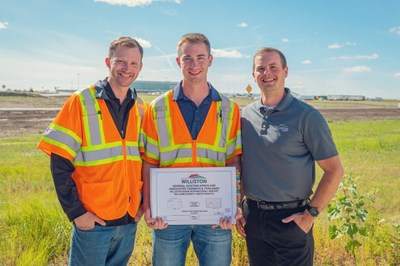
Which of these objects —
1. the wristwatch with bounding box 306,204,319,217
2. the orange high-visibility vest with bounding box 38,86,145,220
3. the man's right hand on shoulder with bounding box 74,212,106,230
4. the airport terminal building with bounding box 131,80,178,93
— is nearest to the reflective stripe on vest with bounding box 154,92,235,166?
the orange high-visibility vest with bounding box 38,86,145,220

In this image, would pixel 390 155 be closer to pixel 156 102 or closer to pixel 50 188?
pixel 50 188

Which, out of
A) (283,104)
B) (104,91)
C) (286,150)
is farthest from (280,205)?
(104,91)

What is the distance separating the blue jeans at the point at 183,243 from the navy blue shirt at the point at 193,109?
878mm

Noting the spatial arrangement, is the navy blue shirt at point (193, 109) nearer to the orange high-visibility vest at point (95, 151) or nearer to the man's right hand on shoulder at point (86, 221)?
the orange high-visibility vest at point (95, 151)

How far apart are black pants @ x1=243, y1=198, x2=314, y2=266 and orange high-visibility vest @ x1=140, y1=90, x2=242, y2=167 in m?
0.64

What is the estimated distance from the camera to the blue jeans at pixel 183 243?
11.4ft

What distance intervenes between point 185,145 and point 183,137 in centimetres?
8

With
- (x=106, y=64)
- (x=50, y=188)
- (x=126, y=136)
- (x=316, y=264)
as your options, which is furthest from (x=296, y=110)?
(x=50, y=188)

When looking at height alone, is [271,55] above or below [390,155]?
above

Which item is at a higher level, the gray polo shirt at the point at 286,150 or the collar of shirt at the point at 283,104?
the collar of shirt at the point at 283,104

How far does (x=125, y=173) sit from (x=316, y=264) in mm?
2941

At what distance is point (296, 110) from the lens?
3.45 metres

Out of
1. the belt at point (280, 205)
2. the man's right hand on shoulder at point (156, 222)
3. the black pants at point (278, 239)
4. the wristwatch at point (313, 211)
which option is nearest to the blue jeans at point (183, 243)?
the man's right hand on shoulder at point (156, 222)

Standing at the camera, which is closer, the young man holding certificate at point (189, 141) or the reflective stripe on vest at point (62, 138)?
the reflective stripe on vest at point (62, 138)
